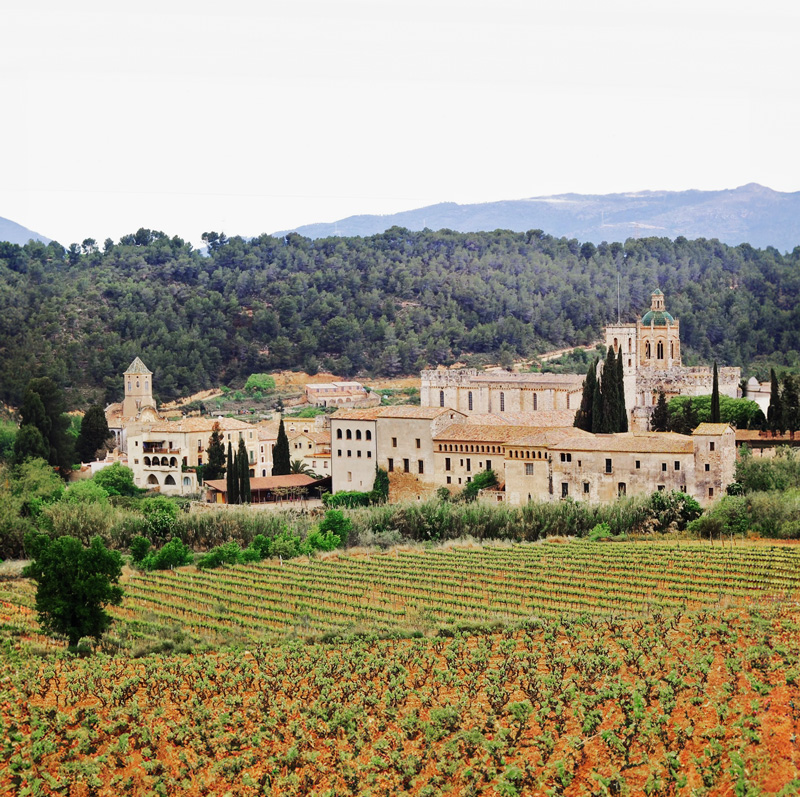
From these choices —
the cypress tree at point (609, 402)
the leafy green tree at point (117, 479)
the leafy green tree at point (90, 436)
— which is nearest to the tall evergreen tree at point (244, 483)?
the leafy green tree at point (117, 479)

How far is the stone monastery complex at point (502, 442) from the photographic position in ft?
134

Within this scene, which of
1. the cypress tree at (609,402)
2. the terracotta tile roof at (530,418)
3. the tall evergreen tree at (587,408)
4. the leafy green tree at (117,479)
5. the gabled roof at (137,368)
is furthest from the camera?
the gabled roof at (137,368)

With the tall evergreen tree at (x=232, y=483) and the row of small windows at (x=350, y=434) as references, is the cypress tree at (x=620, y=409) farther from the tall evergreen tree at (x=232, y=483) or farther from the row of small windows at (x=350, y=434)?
the tall evergreen tree at (x=232, y=483)

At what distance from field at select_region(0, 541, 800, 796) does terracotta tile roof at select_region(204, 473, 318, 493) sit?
67.3 ft

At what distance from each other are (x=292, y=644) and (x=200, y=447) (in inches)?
1352

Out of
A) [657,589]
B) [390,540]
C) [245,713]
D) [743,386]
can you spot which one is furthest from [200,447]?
[245,713]

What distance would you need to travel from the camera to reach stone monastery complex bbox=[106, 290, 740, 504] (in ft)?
134

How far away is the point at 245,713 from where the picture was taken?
18.7 m

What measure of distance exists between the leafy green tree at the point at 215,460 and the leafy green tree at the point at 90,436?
8668 mm

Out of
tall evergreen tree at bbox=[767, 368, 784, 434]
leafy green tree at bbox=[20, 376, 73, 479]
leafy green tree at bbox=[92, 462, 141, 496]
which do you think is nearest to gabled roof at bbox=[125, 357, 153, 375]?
leafy green tree at bbox=[20, 376, 73, 479]

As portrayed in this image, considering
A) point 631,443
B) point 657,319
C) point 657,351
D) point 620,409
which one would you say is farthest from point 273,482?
point 657,319

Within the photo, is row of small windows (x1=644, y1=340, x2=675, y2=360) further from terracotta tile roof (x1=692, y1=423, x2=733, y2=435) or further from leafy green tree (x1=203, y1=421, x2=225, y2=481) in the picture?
terracotta tile roof (x1=692, y1=423, x2=733, y2=435)

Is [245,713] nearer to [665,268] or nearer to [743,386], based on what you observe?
[743,386]

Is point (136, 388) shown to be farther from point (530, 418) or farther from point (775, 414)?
point (775, 414)
